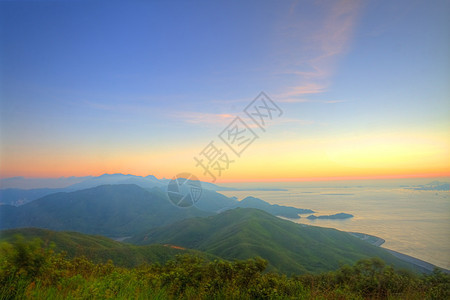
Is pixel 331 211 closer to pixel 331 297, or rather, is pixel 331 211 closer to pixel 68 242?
pixel 68 242

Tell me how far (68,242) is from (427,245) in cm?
14660

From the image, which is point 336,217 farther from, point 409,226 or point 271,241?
point 271,241

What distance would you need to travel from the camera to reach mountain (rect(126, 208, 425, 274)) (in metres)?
79.8

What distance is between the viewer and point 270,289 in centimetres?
539

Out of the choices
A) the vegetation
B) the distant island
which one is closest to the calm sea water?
the distant island

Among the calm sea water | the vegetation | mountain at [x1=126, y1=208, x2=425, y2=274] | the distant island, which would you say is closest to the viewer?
the vegetation

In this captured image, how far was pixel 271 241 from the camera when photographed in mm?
99500

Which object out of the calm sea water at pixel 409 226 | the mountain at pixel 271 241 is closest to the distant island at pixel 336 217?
the calm sea water at pixel 409 226

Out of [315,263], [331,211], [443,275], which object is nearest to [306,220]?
[331,211]

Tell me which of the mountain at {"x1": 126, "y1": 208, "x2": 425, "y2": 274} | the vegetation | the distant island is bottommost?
the distant island

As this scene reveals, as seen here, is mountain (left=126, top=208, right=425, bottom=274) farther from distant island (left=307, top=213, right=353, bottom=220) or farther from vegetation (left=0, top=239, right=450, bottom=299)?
vegetation (left=0, top=239, right=450, bottom=299)

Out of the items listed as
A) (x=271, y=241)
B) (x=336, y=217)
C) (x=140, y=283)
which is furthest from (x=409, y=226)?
(x=140, y=283)

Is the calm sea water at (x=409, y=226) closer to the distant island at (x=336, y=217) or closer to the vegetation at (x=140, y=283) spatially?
the distant island at (x=336, y=217)

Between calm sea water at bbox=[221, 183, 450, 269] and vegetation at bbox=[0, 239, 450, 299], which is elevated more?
vegetation at bbox=[0, 239, 450, 299]
